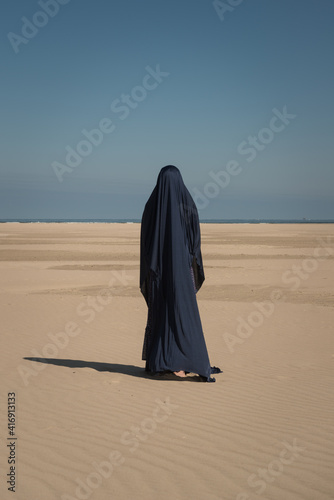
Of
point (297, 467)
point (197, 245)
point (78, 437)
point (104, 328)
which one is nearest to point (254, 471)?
point (297, 467)

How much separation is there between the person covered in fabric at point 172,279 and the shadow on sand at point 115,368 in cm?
11

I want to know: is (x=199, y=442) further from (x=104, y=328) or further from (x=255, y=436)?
(x=104, y=328)

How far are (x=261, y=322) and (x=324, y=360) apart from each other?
298 centimetres

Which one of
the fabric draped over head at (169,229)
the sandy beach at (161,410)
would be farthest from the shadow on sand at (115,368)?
the fabric draped over head at (169,229)

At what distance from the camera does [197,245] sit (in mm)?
6242

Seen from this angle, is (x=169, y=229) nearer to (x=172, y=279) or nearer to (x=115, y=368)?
(x=172, y=279)

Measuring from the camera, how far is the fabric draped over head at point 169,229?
6.06 metres

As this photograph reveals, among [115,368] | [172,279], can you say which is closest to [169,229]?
[172,279]

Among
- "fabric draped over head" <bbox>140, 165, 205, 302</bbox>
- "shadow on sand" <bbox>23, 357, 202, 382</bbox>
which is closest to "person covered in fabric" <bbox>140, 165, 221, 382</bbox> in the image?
"fabric draped over head" <bbox>140, 165, 205, 302</bbox>

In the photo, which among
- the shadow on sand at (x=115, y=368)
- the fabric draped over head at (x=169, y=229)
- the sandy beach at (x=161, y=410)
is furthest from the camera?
the shadow on sand at (x=115, y=368)

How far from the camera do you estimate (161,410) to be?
5016 mm

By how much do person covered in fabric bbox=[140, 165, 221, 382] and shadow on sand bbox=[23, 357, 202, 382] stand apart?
108mm

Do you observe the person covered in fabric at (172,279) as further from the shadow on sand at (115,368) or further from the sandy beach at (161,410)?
the sandy beach at (161,410)

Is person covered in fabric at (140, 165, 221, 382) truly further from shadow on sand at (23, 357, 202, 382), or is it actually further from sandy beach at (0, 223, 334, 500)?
sandy beach at (0, 223, 334, 500)
